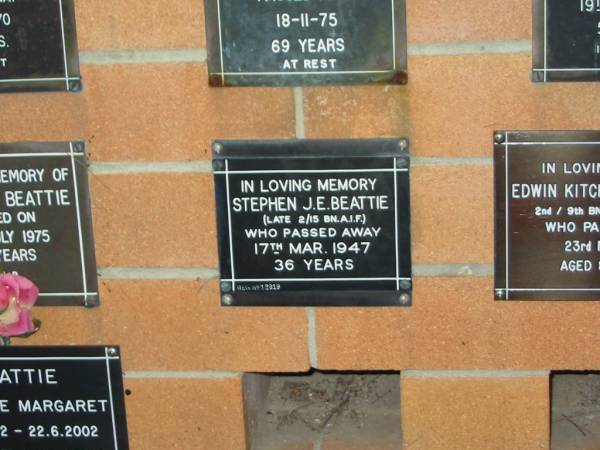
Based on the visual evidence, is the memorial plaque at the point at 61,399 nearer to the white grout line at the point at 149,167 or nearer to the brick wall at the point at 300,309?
the brick wall at the point at 300,309

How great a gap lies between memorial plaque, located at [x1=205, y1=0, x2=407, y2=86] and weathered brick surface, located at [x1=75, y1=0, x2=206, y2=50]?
4 cm

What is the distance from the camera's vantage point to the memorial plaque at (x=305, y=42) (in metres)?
2.17

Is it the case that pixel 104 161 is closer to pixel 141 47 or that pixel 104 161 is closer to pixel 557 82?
pixel 141 47

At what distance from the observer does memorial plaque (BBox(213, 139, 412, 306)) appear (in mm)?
2246

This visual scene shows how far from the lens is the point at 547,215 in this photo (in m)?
2.23

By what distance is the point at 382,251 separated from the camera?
228cm

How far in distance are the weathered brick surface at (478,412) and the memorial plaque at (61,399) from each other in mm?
732

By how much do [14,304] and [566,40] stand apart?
1.40 metres

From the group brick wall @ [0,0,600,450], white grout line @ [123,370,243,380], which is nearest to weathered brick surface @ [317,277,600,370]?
brick wall @ [0,0,600,450]

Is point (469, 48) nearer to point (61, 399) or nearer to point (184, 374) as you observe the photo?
point (184, 374)

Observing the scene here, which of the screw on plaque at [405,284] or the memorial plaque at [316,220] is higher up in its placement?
the memorial plaque at [316,220]

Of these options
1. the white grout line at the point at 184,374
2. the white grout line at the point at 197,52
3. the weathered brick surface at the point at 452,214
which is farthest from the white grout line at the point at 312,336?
the white grout line at the point at 197,52

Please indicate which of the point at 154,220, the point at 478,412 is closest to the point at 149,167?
the point at 154,220

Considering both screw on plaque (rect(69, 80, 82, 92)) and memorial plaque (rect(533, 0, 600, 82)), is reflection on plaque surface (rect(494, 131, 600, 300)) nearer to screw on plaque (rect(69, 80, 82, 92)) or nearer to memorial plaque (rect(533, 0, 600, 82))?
memorial plaque (rect(533, 0, 600, 82))
